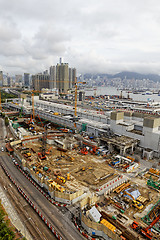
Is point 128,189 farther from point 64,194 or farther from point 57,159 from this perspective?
point 57,159

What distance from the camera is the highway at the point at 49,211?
17.8 meters

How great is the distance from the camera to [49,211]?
2091 cm

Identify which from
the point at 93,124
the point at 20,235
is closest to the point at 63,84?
the point at 93,124

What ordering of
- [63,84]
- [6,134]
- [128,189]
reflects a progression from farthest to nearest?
[63,84] < [6,134] < [128,189]

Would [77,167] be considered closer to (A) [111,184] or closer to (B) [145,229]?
(A) [111,184]

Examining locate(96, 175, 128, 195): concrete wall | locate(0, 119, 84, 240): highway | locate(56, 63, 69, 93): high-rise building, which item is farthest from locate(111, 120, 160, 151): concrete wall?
locate(56, 63, 69, 93): high-rise building

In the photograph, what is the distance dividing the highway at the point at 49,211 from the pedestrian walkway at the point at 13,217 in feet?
9.09

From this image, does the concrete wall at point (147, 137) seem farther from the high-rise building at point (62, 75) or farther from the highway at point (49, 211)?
the high-rise building at point (62, 75)

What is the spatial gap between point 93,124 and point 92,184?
28.6m

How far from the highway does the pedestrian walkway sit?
9.09 ft

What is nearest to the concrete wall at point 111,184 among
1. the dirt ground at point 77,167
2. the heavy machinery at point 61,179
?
the dirt ground at point 77,167

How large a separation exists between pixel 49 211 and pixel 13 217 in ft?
14.6

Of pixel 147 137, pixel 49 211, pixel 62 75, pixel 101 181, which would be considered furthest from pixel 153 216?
pixel 62 75

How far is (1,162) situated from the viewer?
33750 millimetres
